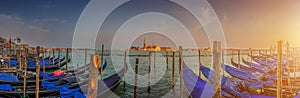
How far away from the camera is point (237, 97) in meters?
5.73

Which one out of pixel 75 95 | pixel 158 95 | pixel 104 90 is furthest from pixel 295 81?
pixel 75 95

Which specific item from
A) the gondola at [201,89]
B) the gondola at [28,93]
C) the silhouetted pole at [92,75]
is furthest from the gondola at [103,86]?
the silhouetted pole at [92,75]

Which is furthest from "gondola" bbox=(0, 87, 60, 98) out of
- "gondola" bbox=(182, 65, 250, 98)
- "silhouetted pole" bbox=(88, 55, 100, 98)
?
"gondola" bbox=(182, 65, 250, 98)

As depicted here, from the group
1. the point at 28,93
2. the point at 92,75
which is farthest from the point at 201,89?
the point at 28,93

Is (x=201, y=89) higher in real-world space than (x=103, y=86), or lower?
higher

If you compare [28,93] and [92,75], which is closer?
[92,75]

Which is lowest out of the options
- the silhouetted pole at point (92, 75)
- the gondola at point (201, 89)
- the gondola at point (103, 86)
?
the gondola at point (103, 86)

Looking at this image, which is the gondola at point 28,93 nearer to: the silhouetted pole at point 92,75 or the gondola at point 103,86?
the gondola at point 103,86

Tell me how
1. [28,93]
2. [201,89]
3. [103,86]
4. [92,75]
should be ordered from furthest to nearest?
[103,86], [28,93], [201,89], [92,75]

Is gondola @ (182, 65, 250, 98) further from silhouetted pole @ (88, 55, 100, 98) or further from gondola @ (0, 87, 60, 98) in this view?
gondola @ (0, 87, 60, 98)

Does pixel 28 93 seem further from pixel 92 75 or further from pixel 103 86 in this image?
pixel 92 75

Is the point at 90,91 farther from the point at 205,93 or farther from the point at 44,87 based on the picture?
the point at 44,87

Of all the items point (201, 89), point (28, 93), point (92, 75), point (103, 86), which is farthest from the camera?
point (103, 86)

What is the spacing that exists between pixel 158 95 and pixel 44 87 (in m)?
4.77
